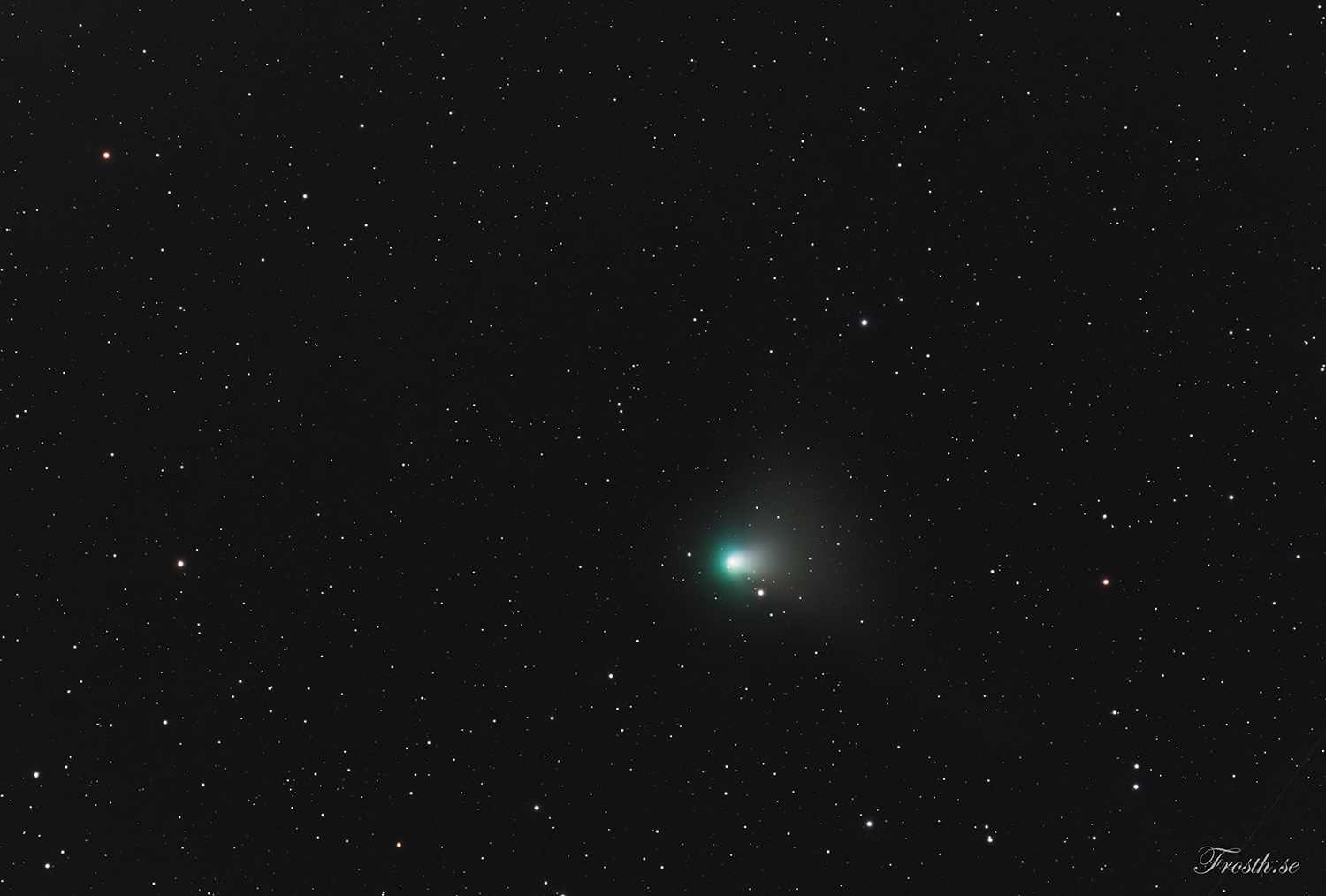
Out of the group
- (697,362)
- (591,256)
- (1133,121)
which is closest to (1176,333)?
(1133,121)

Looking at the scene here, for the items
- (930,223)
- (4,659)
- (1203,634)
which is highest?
(930,223)

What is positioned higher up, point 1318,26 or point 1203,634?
point 1318,26

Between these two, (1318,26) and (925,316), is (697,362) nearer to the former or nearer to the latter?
(925,316)

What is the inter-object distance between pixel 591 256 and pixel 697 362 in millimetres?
146

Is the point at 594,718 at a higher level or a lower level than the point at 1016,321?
lower

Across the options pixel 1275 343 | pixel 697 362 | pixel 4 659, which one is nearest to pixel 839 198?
pixel 697 362

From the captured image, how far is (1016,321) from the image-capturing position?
2.69 ft

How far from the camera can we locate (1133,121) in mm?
825

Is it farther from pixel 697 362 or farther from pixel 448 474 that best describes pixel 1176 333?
pixel 448 474

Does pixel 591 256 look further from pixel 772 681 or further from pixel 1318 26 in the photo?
pixel 1318 26

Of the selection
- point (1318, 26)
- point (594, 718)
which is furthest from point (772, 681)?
point (1318, 26)

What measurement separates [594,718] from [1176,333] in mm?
689

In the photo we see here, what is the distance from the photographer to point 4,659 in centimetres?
79

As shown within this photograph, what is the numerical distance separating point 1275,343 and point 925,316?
359mm
